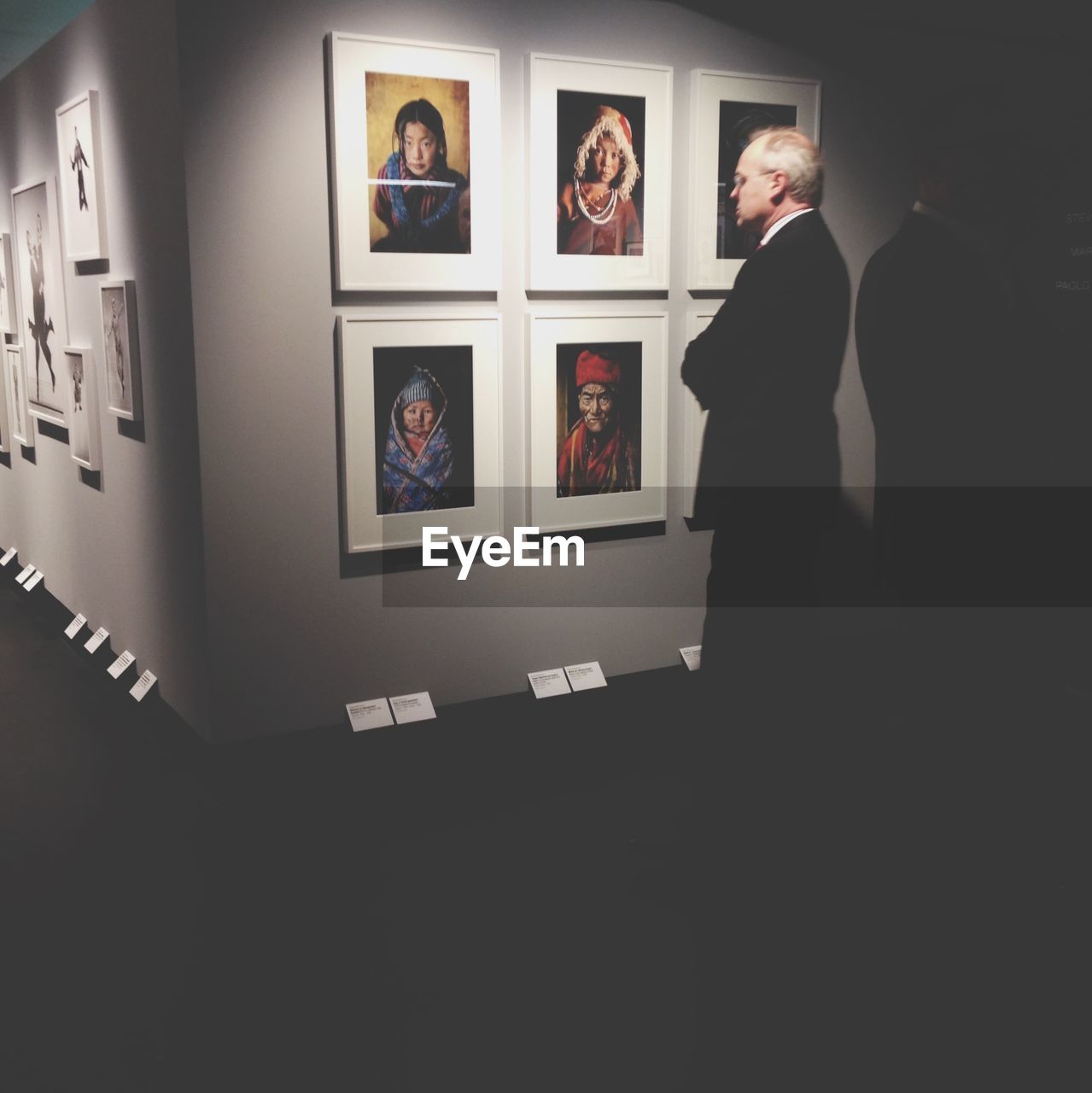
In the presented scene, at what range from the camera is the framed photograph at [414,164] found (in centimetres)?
454

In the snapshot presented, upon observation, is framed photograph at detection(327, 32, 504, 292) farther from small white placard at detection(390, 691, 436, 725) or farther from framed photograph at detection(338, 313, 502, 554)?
small white placard at detection(390, 691, 436, 725)

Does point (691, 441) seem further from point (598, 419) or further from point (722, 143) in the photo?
point (722, 143)

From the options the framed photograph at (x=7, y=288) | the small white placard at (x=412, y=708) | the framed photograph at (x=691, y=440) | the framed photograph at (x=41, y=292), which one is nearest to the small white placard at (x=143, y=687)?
the small white placard at (x=412, y=708)

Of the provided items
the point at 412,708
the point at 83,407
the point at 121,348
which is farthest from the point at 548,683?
the point at 83,407

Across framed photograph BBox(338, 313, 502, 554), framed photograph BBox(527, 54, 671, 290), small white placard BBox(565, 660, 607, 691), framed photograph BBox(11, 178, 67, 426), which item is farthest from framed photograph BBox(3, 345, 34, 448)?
small white placard BBox(565, 660, 607, 691)

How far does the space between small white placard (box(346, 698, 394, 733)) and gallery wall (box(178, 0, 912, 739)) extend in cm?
6

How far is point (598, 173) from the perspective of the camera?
16.9 feet

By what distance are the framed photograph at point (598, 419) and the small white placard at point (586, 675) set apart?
68cm

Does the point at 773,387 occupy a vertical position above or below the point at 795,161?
below

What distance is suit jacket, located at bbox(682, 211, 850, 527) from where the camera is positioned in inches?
137

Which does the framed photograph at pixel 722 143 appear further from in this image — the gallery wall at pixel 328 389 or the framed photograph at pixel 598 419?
the framed photograph at pixel 598 419

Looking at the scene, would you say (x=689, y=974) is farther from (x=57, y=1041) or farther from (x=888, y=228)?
(x=888, y=228)

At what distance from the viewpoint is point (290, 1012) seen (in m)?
3.12

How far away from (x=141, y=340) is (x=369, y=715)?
1.92m
